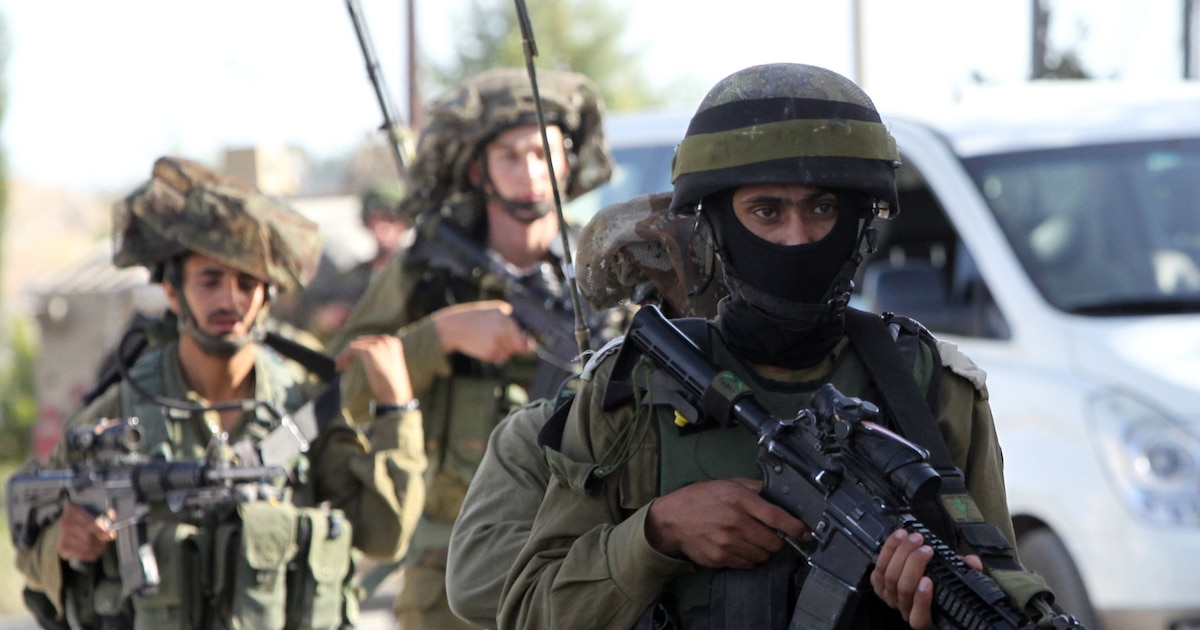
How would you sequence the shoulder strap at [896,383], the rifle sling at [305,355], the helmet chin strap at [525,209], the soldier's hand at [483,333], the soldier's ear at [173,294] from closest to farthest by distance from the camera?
1. the shoulder strap at [896,383]
2. the soldier's ear at [173,294]
3. the rifle sling at [305,355]
4. the soldier's hand at [483,333]
5. the helmet chin strap at [525,209]

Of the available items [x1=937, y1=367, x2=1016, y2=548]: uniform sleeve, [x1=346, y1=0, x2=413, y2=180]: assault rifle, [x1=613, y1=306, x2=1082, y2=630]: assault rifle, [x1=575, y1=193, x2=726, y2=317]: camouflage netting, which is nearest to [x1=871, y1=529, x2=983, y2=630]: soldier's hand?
[x1=613, y1=306, x2=1082, y2=630]: assault rifle

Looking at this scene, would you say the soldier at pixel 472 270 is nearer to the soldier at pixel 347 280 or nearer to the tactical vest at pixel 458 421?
the tactical vest at pixel 458 421

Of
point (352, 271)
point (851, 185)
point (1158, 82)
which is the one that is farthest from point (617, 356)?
point (352, 271)

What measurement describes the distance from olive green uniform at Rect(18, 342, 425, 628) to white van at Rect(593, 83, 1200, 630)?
1982mm

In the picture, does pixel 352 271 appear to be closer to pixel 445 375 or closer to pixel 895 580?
pixel 445 375

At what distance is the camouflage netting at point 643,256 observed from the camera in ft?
10.9

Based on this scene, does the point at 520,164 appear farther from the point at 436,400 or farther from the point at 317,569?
the point at 317,569

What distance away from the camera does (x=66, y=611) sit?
4355 millimetres

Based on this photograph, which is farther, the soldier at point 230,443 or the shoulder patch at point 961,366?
the soldier at point 230,443

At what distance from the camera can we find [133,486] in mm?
4164

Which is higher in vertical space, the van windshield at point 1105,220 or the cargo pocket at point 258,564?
the van windshield at point 1105,220

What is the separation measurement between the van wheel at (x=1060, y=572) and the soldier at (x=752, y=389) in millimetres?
2902

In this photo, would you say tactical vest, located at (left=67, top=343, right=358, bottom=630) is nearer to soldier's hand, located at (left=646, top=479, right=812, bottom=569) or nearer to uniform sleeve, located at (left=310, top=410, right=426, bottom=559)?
uniform sleeve, located at (left=310, top=410, right=426, bottom=559)

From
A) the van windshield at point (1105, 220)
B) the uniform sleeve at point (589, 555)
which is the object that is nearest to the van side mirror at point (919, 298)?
the van windshield at point (1105, 220)
